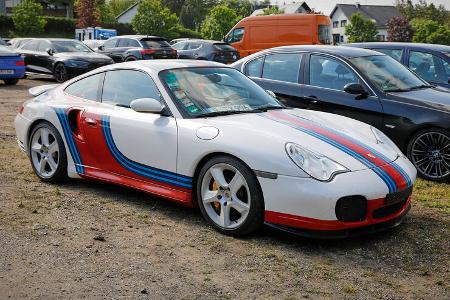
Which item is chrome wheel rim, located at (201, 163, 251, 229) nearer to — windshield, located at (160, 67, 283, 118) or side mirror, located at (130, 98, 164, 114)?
windshield, located at (160, 67, 283, 118)

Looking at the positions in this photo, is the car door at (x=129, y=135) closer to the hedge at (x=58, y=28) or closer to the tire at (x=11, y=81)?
the tire at (x=11, y=81)

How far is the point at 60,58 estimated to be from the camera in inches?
734

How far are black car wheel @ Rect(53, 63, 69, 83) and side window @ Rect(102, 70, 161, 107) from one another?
13.2 m

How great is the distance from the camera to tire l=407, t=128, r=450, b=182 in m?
6.50

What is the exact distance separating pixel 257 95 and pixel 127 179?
55.7 inches

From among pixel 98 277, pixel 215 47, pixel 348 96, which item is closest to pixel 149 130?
pixel 98 277

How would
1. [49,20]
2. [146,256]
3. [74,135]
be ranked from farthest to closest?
[49,20]
[74,135]
[146,256]

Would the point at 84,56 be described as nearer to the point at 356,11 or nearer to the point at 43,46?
the point at 43,46

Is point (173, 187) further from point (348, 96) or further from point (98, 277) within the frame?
point (348, 96)

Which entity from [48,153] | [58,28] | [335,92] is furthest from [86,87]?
[58,28]

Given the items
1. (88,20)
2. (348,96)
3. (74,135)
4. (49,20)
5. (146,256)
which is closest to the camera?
(146,256)

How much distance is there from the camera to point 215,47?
23984mm

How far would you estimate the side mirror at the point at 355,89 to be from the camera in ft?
22.7

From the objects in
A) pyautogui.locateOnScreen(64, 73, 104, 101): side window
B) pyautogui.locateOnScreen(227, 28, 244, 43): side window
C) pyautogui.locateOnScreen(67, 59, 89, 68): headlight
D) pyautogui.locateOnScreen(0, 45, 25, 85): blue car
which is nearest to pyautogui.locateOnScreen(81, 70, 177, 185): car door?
pyautogui.locateOnScreen(64, 73, 104, 101): side window
